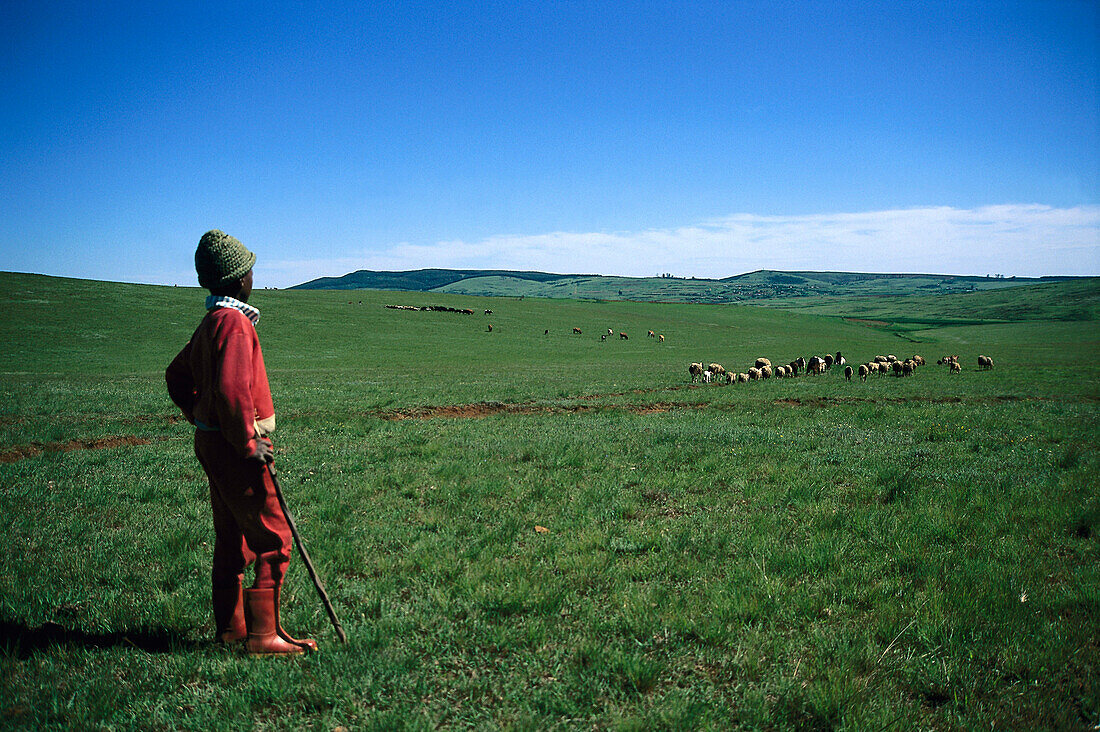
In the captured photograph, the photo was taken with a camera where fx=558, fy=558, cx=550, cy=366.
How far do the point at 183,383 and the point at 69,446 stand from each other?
1105 centimetres

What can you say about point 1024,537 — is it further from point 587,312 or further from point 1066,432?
point 587,312

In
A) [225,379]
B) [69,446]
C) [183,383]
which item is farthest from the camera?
[69,446]

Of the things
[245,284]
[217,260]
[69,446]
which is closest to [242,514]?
[245,284]

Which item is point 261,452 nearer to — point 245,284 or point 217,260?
point 245,284

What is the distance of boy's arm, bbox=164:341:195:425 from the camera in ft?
13.8

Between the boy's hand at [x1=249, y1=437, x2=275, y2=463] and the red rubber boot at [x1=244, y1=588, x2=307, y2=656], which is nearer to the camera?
the boy's hand at [x1=249, y1=437, x2=275, y2=463]

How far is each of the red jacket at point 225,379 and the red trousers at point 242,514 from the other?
19 cm

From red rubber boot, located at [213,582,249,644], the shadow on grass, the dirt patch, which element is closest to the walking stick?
red rubber boot, located at [213,582,249,644]

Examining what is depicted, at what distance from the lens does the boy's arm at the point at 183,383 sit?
4.20 m

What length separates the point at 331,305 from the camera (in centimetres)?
7994

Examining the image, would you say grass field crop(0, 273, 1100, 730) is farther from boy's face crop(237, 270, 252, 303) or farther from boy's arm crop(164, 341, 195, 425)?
boy's face crop(237, 270, 252, 303)

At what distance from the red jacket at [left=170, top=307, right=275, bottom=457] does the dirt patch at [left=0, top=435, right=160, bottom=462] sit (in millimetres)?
9950

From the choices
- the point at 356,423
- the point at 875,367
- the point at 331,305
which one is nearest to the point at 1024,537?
the point at 356,423

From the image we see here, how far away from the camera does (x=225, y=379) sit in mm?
3844
